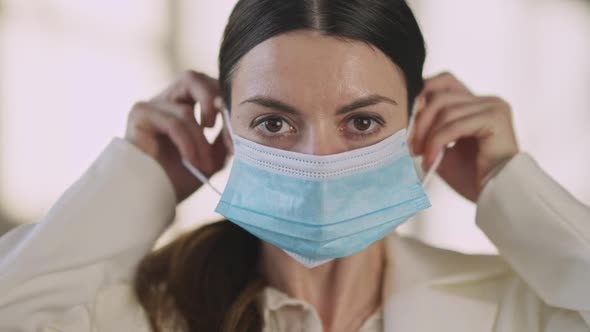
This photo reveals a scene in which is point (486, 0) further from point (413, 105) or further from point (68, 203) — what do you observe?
point (68, 203)

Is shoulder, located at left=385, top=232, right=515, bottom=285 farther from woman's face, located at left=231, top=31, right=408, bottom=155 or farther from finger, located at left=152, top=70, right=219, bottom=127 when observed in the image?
finger, located at left=152, top=70, right=219, bottom=127

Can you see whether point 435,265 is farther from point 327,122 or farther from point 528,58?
point 528,58

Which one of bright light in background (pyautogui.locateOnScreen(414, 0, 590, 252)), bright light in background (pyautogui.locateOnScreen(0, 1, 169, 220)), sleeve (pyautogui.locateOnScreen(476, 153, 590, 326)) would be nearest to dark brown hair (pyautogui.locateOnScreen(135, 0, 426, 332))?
sleeve (pyautogui.locateOnScreen(476, 153, 590, 326))

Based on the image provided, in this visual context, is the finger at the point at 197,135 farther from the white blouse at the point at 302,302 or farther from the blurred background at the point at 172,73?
the blurred background at the point at 172,73

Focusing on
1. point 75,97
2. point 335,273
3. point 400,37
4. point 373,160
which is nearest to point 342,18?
point 400,37

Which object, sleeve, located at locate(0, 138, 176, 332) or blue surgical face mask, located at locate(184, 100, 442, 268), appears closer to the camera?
blue surgical face mask, located at locate(184, 100, 442, 268)

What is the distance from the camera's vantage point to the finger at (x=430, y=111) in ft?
5.43

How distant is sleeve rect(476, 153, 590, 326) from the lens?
1504 mm

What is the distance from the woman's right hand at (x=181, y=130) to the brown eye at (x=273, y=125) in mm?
221

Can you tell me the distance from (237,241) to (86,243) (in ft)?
1.16

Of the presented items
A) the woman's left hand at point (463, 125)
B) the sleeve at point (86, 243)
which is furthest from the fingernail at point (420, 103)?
the sleeve at point (86, 243)

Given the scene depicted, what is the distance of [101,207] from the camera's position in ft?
5.25

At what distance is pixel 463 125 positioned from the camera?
5.35 feet

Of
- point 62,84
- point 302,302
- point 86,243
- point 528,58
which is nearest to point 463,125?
point 302,302
